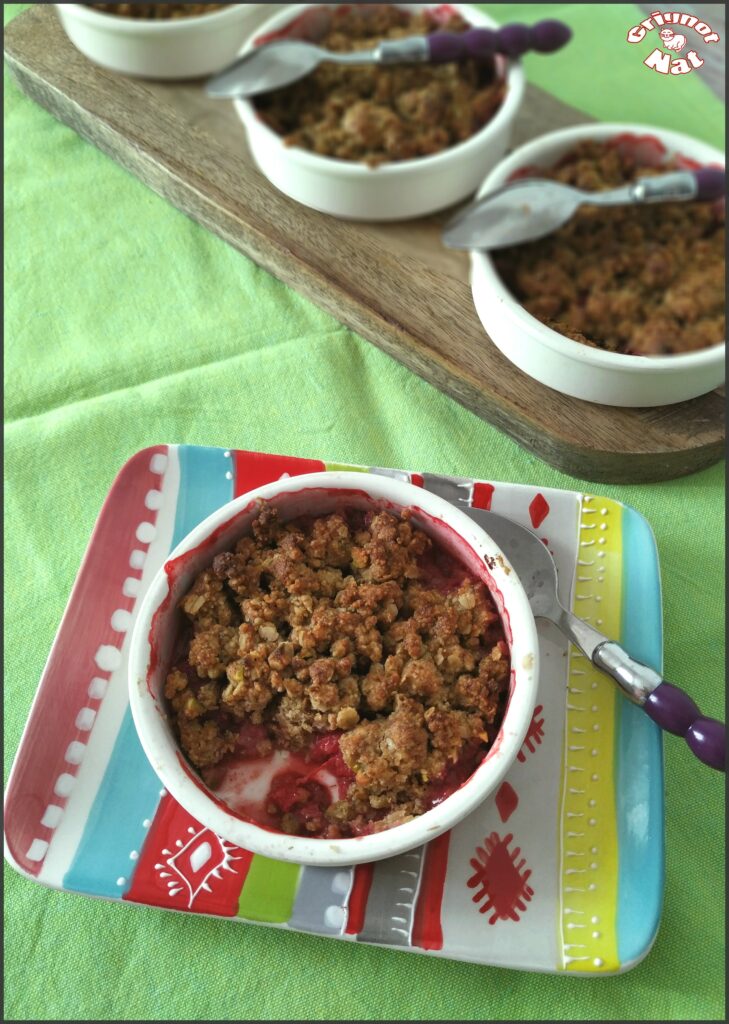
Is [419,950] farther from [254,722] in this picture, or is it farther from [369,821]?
[254,722]

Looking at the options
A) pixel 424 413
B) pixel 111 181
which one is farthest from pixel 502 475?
pixel 111 181

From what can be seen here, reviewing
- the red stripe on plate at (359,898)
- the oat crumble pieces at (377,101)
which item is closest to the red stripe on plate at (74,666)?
the red stripe on plate at (359,898)

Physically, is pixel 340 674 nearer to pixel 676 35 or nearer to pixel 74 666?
pixel 74 666

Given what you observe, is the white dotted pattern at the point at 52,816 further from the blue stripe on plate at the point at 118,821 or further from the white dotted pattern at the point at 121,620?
the white dotted pattern at the point at 121,620

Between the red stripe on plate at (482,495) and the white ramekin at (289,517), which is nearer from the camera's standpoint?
the white ramekin at (289,517)

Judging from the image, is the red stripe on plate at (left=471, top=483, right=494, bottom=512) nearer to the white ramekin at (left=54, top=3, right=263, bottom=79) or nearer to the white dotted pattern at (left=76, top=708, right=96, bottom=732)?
the white dotted pattern at (left=76, top=708, right=96, bottom=732)

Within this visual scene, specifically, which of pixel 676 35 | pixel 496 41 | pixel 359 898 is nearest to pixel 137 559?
pixel 359 898
